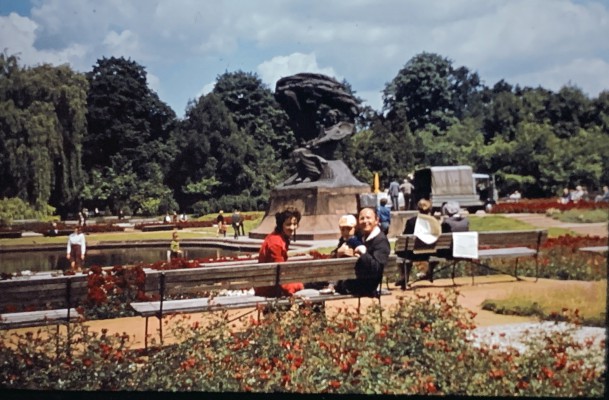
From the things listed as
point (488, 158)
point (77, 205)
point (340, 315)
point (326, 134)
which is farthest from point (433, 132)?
point (326, 134)

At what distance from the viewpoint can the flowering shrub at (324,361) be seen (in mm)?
4887

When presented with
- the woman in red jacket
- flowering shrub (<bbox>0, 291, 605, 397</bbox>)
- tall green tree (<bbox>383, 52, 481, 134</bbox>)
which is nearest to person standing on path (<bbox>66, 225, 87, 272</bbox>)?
flowering shrub (<bbox>0, 291, 605, 397</bbox>)

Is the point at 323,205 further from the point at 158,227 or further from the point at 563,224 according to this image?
the point at 563,224

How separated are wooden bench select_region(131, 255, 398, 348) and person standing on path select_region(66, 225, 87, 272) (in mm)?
1623

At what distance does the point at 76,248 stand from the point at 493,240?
483 centimetres

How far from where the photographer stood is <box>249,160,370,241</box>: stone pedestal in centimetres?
1427

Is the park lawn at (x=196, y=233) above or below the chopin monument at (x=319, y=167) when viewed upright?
below

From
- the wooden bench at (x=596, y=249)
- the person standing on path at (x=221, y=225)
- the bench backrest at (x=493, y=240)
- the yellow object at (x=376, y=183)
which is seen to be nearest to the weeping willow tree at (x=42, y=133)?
Answer: the person standing on path at (x=221, y=225)

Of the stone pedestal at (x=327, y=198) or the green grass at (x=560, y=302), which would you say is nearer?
the green grass at (x=560, y=302)

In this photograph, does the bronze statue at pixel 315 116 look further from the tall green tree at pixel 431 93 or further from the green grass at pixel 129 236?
the green grass at pixel 129 236

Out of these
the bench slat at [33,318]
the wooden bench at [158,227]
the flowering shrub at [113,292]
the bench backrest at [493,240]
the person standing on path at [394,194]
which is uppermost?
the person standing on path at [394,194]

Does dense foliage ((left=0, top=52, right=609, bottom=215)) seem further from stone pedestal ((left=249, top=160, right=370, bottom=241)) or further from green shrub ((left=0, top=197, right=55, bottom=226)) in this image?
stone pedestal ((left=249, top=160, right=370, bottom=241))

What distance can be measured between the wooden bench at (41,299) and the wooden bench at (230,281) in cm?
52

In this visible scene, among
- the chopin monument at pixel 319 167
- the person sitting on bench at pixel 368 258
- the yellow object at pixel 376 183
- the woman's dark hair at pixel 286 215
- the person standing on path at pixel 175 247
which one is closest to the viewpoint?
the woman's dark hair at pixel 286 215
